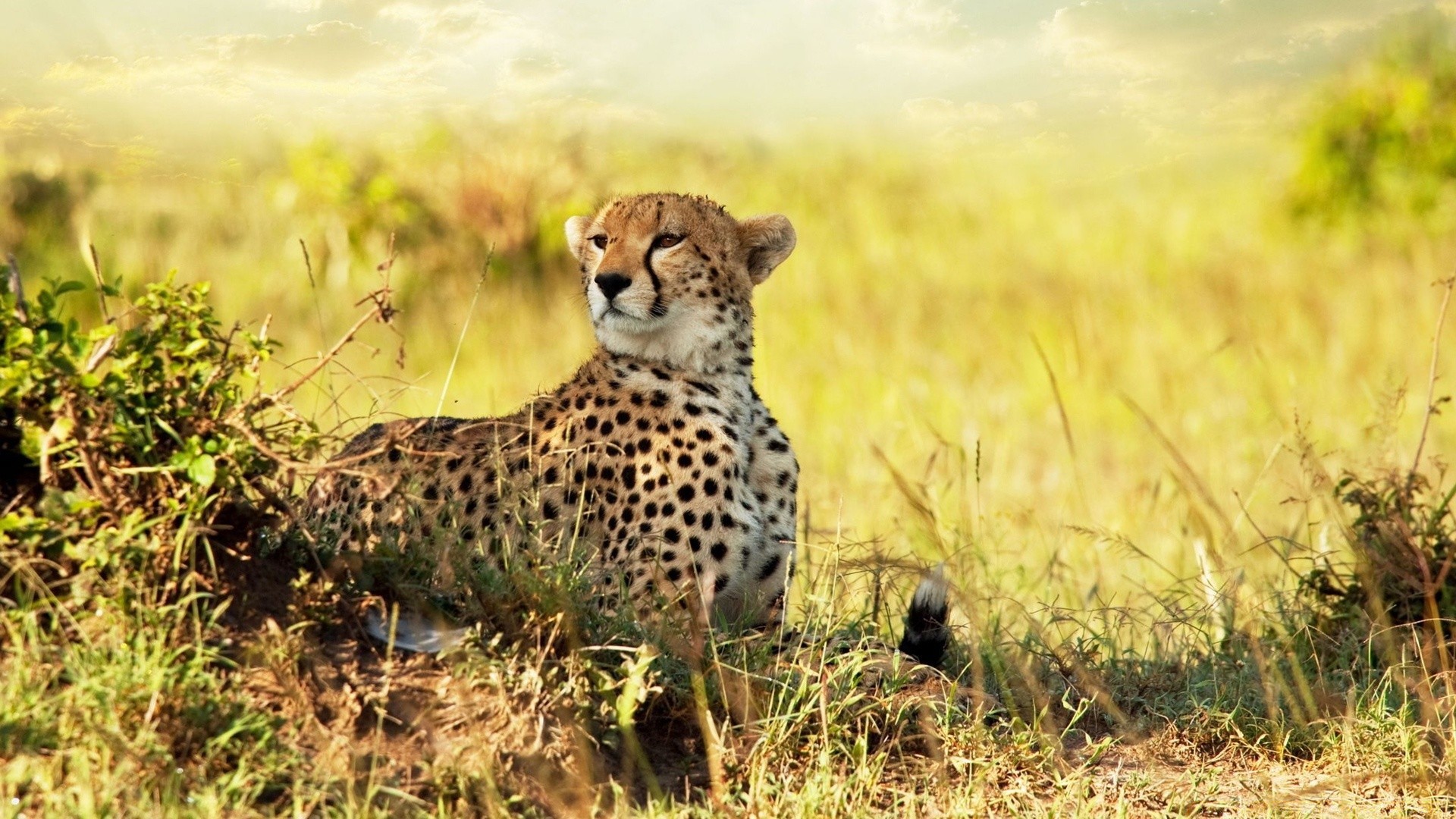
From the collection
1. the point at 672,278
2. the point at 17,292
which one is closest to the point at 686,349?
the point at 672,278

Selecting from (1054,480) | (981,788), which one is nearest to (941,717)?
Result: (981,788)

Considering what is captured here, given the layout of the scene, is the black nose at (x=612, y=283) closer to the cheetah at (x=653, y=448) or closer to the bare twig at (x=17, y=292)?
the cheetah at (x=653, y=448)

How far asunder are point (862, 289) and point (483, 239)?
7.58ft

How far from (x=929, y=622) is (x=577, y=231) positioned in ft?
4.68

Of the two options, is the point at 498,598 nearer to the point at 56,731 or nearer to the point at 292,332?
the point at 56,731

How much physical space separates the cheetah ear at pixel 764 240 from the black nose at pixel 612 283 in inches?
18.2

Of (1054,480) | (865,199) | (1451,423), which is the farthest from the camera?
(865,199)

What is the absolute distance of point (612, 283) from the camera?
12.9 ft


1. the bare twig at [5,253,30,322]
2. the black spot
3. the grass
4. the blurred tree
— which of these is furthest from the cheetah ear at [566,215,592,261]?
the blurred tree

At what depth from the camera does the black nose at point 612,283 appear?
3.92m

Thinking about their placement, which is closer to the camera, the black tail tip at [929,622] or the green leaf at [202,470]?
the green leaf at [202,470]

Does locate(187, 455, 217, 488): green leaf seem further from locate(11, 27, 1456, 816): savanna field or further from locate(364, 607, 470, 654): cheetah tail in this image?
locate(364, 607, 470, 654): cheetah tail

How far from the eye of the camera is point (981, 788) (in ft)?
10.5

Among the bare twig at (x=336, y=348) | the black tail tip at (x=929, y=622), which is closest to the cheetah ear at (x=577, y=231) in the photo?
the bare twig at (x=336, y=348)
